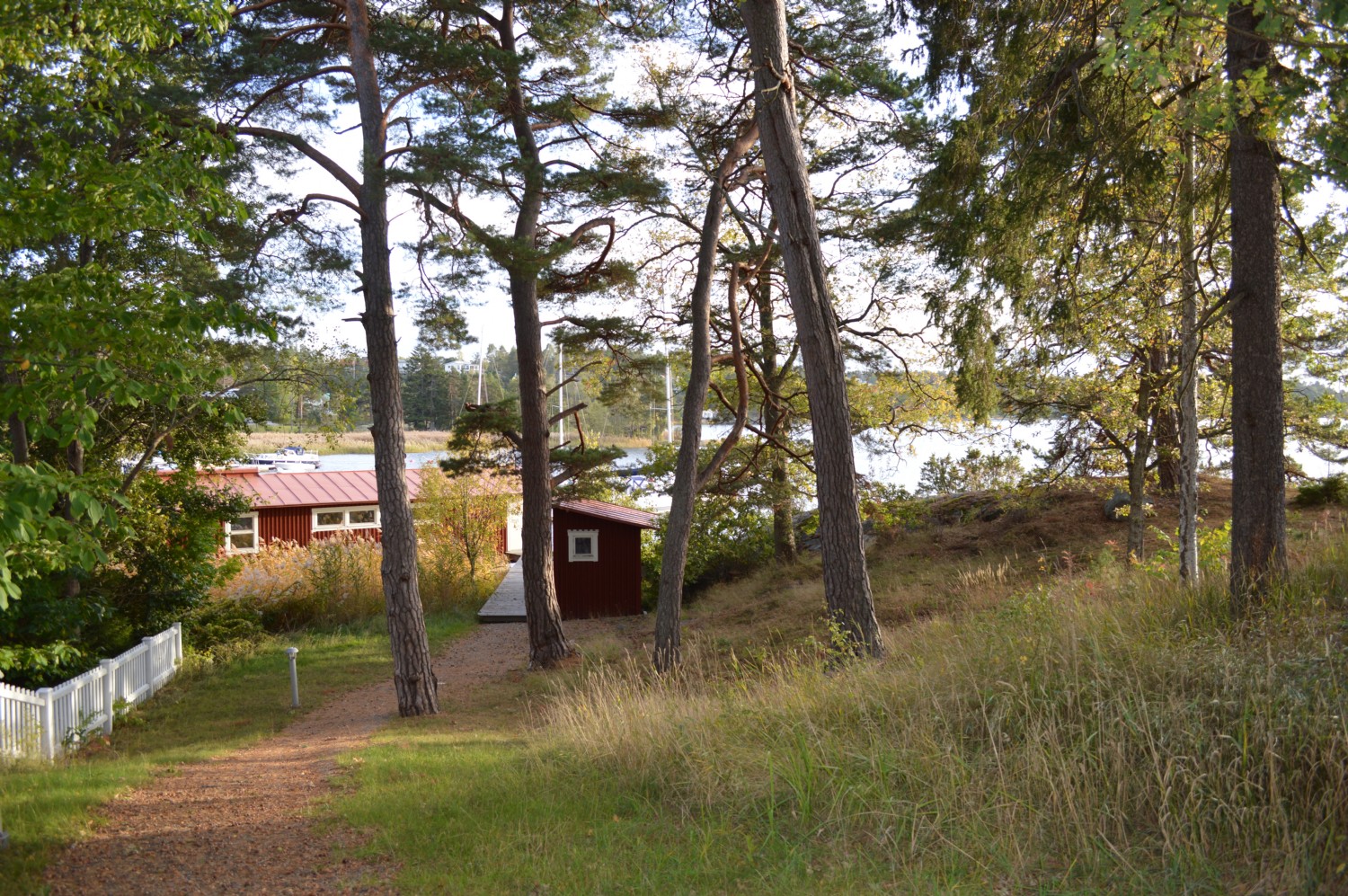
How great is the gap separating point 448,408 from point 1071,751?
40.2 metres

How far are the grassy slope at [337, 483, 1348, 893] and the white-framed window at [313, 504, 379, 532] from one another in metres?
22.2

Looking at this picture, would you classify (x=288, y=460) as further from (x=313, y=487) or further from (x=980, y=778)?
(x=980, y=778)

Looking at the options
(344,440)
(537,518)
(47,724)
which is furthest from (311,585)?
(344,440)

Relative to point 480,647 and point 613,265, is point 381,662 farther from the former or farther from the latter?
point 613,265

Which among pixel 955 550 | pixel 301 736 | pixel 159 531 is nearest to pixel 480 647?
pixel 159 531

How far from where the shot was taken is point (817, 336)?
30.8 ft

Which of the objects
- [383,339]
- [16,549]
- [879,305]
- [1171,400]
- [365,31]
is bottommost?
[16,549]

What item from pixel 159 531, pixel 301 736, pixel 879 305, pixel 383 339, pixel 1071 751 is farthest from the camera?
pixel 879 305

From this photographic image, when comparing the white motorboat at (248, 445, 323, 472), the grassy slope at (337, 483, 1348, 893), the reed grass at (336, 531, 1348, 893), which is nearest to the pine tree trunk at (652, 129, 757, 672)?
the grassy slope at (337, 483, 1348, 893)

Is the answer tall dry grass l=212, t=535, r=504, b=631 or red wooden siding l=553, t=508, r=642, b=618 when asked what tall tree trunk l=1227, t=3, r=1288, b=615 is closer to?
red wooden siding l=553, t=508, r=642, b=618

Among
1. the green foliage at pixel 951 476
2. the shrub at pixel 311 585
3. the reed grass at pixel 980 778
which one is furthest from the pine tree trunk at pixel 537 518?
the green foliage at pixel 951 476

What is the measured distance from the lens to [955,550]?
18703 millimetres

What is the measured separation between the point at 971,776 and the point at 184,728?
11.0 metres

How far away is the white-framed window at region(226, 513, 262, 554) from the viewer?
84.0 feet
